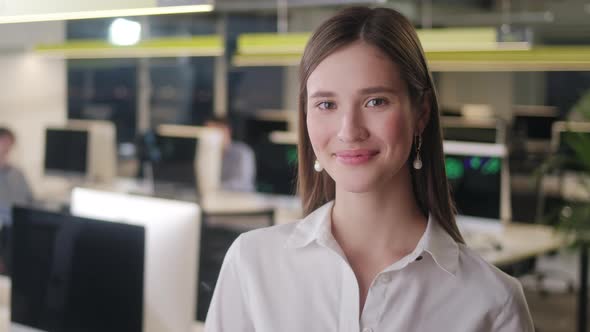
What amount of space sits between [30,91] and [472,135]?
415 cm

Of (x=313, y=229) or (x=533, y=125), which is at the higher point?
(x=533, y=125)

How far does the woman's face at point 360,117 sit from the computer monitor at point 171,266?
1.06m

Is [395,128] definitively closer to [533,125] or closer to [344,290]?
[344,290]

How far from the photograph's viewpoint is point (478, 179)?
16.0 feet

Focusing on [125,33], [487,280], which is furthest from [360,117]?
[125,33]

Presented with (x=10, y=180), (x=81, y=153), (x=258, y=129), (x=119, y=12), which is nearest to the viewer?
(x=119, y=12)

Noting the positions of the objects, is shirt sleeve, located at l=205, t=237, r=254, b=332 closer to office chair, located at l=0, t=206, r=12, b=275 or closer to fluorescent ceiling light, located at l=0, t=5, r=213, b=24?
fluorescent ceiling light, located at l=0, t=5, r=213, b=24

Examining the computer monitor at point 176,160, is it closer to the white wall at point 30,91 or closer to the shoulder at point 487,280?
the white wall at point 30,91

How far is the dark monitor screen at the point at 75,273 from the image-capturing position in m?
2.31

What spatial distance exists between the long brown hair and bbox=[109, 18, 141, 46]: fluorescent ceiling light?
532 centimetres

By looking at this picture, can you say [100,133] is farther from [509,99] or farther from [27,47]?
[509,99]

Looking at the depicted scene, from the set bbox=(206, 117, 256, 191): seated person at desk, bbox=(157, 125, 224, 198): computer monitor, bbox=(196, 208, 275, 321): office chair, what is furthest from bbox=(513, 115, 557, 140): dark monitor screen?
bbox=(196, 208, 275, 321): office chair

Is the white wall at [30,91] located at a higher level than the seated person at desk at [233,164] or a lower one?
higher

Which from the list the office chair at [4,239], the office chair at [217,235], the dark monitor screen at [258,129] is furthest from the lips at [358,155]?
the dark monitor screen at [258,129]
